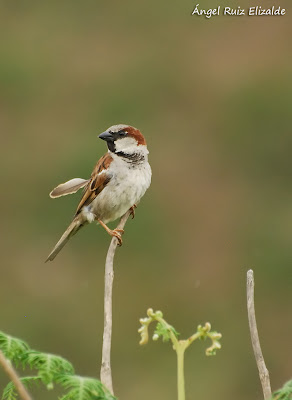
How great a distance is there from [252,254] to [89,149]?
1.78 m

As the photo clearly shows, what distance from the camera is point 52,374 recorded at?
1.15 metres

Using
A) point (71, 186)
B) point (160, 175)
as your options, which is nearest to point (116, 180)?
point (71, 186)

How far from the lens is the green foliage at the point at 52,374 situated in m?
1.13

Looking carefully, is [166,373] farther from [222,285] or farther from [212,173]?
[212,173]

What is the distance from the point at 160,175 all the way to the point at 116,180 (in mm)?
5518

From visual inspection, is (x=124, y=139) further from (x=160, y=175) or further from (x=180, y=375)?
(x=160, y=175)

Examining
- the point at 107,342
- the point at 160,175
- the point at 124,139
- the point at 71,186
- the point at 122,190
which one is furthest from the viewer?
the point at 160,175

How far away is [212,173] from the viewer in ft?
28.8

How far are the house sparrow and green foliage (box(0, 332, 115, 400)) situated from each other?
1.77 metres

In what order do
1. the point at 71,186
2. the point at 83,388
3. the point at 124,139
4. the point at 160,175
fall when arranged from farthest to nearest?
1. the point at 160,175
2. the point at 124,139
3. the point at 71,186
4. the point at 83,388

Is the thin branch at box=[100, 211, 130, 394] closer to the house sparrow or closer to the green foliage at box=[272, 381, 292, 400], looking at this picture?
the green foliage at box=[272, 381, 292, 400]

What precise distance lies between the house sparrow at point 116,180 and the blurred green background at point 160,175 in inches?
92.7

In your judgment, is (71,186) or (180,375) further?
(71,186)

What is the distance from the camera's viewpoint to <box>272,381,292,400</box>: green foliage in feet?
3.73
